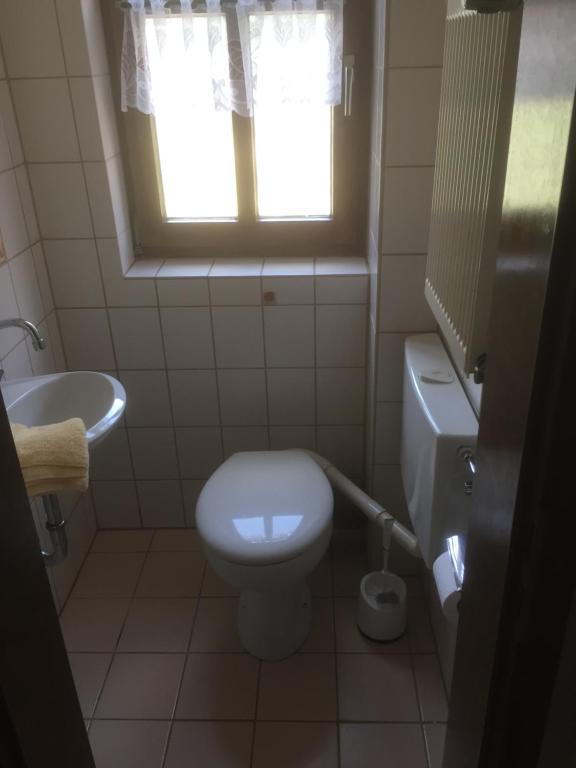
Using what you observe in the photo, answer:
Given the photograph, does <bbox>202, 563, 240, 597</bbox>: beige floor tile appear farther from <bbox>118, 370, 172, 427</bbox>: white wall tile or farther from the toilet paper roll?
the toilet paper roll

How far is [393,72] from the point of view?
1.55 meters

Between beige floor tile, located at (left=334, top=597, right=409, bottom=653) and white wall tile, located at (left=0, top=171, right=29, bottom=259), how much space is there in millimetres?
1408

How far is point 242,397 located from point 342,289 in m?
0.48

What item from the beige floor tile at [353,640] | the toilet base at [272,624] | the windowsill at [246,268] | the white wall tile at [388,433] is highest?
the windowsill at [246,268]

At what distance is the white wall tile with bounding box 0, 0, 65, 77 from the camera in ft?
5.53

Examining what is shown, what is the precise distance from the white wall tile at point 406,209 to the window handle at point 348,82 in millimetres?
365

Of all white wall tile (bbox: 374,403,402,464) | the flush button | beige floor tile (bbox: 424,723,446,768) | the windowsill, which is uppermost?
the windowsill

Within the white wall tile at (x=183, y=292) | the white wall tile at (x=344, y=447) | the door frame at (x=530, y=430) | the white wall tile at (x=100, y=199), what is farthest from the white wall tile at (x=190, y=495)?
the door frame at (x=530, y=430)

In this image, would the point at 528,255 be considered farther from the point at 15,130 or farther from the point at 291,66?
the point at 15,130

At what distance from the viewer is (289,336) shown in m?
2.03

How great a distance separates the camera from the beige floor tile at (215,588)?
2115mm

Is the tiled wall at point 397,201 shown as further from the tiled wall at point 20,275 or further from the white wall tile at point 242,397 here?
the tiled wall at point 20,275

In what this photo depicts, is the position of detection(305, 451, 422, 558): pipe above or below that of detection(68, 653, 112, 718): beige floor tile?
above

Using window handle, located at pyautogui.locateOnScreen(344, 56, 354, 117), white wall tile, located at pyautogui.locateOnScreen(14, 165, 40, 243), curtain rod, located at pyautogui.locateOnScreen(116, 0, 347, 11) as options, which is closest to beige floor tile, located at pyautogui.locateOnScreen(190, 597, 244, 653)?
white wall tile, located at pyautogui.locateOnScreen(14, 165, 40, 243)
